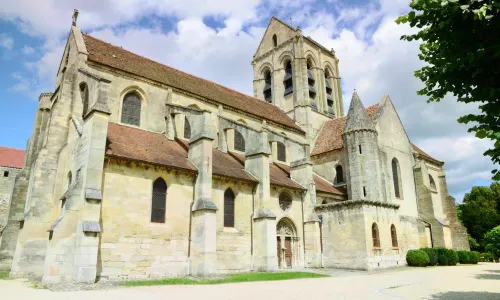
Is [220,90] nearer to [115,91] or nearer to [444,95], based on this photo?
[115,91]

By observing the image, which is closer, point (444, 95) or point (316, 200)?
point (444, 95)

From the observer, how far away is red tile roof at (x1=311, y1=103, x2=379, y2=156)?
27156 mm

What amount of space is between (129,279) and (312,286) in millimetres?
7210

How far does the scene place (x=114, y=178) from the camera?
14930 millimetres

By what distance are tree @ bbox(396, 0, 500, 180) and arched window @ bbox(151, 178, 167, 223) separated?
12.2 meters

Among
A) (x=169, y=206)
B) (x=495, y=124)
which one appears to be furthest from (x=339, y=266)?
(x=495, y=124)

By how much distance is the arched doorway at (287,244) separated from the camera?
2061 cm

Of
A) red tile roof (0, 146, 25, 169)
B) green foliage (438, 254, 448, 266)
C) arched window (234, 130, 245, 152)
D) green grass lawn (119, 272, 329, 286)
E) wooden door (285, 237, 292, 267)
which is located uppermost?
red tile roof (0, 146, 25, 169)

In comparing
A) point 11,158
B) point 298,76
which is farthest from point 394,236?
point 11,158

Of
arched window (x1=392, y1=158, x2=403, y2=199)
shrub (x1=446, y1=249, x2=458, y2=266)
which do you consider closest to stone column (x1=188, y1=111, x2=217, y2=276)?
arched window (x1=392, y1=158, x2=403, y2=199)

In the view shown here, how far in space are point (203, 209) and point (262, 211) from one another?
13.2 ft

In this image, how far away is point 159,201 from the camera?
16156 mm

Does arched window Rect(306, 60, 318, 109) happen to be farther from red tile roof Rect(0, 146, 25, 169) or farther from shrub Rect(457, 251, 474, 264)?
red tile roof Rect(0, 146, 25, 169)

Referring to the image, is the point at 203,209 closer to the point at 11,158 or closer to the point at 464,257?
the point at 464,257
